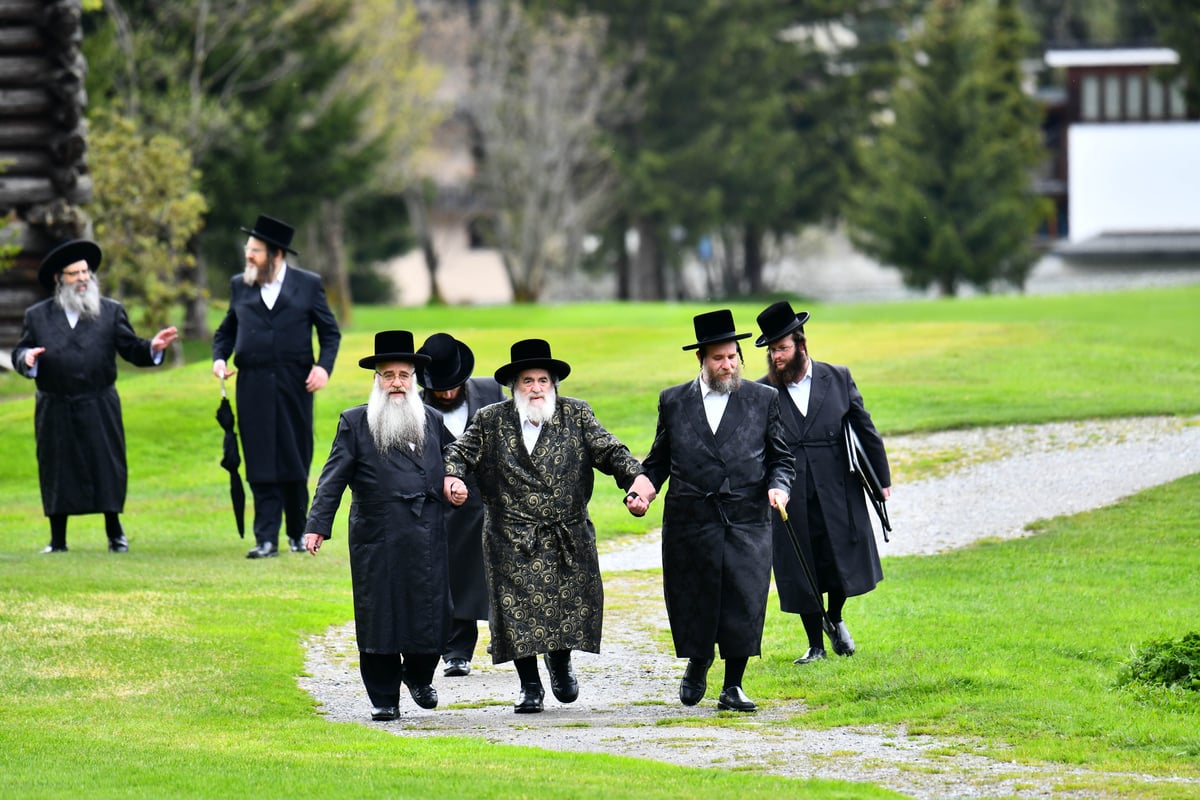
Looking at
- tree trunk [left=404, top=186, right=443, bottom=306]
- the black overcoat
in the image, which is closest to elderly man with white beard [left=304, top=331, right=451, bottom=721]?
the black overcoat

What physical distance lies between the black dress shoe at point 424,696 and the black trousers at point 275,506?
523cm

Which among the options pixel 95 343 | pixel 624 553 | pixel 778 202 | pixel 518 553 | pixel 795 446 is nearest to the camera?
pixel 518 553

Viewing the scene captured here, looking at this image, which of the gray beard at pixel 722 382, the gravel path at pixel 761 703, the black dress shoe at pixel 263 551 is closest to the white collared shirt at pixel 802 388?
the gray beard at pixel 722 382

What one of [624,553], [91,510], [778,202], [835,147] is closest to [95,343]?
[91,510]

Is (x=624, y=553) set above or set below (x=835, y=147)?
below

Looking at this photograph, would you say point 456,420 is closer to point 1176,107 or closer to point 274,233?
point 274,233

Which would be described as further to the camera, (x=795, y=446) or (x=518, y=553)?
(x=795, y=446)

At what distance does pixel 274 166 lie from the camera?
40719mm

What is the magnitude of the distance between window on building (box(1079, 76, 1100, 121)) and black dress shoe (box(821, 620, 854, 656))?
2422 inches

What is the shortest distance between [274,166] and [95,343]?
85.6 ft

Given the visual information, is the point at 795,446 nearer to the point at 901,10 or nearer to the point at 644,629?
the point at 644,629

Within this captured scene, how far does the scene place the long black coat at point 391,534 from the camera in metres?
10.1

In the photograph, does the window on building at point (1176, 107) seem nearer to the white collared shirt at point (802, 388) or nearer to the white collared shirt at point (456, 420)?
the white collared shirt at point (802, 388)

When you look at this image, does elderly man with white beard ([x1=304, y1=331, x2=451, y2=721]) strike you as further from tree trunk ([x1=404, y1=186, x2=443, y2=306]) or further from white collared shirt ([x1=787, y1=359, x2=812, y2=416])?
tree trunk ([x1=404, y1=186, x2=443, y2=306])
